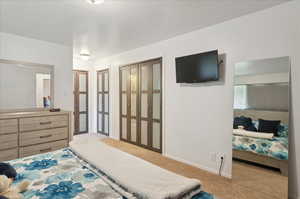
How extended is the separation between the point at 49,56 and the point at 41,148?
1.87 meters

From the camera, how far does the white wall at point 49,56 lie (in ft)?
9.78

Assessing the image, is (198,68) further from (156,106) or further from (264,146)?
(264,146)

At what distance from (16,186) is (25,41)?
9.79 ft

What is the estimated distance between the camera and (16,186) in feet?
3.90

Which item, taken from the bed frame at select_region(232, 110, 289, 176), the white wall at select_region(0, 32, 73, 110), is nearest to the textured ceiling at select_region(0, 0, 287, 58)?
the white wall at select_region(0, 32, 73, 110)

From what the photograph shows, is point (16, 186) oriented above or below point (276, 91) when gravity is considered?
below

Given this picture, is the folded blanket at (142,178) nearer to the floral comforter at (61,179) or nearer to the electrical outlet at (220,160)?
the floral comforter at (61,179)

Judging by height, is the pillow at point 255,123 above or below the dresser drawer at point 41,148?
above

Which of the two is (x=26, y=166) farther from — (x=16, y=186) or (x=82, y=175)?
(x=82, y=175)

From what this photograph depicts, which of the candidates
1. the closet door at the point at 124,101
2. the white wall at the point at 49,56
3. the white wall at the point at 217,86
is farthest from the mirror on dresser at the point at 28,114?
the white wall at the point at 217,86

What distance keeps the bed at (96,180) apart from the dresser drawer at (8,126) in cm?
116

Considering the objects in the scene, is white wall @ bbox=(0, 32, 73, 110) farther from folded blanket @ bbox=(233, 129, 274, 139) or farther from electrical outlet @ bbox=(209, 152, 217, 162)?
folded blanket @ bbox=(233, 129, 274, 139)

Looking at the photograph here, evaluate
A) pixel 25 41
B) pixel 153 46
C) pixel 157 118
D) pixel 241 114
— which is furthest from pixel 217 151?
pixel 25 41

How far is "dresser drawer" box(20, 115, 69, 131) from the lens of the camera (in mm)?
2639
